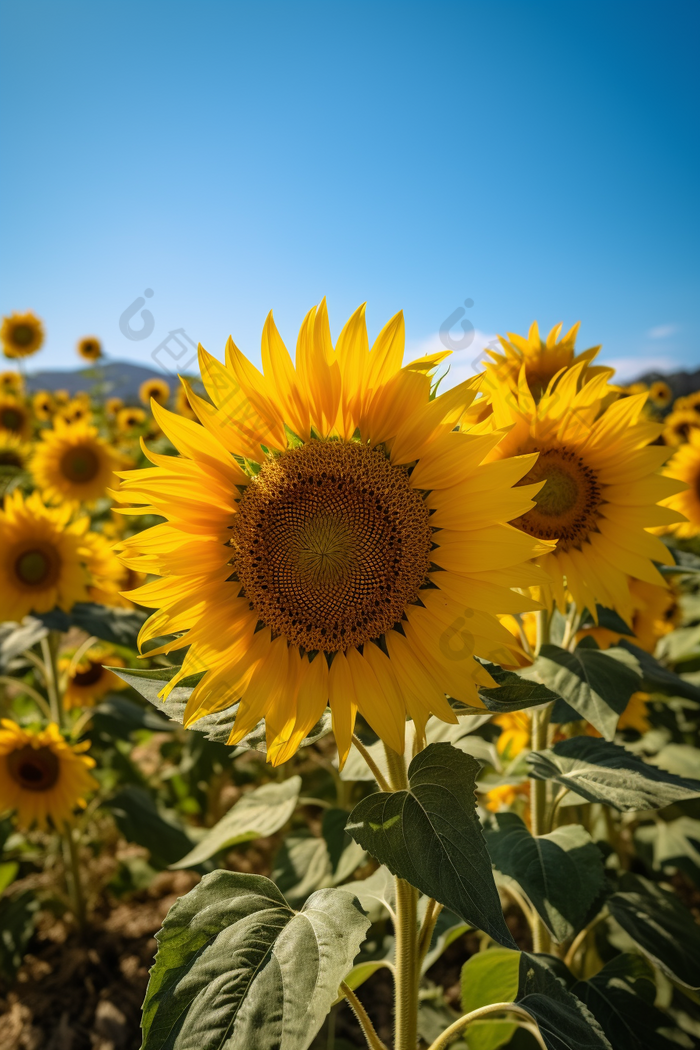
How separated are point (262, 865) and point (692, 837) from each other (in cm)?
251

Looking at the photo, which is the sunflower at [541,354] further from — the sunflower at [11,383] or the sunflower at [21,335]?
the sunflower at [21,335]

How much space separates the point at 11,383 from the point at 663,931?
12003 mm

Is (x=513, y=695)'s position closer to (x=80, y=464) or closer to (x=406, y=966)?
(x=406, y=966)

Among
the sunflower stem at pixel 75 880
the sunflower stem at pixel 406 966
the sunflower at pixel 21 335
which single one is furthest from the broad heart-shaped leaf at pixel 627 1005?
the sunflower at pixel 21 335

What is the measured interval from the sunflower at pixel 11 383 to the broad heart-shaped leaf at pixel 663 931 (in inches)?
395

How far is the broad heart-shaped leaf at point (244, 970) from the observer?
123 centimetres

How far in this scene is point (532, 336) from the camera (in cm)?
254

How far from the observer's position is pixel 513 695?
1.41m

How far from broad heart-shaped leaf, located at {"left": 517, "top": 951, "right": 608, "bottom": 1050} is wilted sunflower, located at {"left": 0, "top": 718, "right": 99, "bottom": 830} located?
2.37m

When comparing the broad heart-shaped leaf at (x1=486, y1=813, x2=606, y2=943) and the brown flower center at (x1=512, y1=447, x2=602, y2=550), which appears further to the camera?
the brown flower center at (x1=512, y1=447, x2=602, y2=550)

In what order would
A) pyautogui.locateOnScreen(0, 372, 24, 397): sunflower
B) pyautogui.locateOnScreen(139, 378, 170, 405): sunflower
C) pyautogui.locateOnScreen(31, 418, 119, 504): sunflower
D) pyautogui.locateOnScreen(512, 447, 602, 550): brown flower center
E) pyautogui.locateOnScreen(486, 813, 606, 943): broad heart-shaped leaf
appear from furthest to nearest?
pyautogui.locateOnScreen(139, 378, 170, 405): sunflower
pyautogui.locateOnScreen(0, 372, 24, 397): sunflower
pyautogui.locateOnScreen(31, 418, 119, 504): sunflower
pyautogui.locateOnScreen(512, 447, 602, 550): brown flower center
pyautogui.locateOnScreen(486, 813, 606, 943): broad heart-shaped leaf

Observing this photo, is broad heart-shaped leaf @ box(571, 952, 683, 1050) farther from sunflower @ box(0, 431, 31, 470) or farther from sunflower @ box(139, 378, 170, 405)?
sunflower @ box(139, 378, 170, 405)

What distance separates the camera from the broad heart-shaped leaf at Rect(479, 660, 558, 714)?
138 centimetres

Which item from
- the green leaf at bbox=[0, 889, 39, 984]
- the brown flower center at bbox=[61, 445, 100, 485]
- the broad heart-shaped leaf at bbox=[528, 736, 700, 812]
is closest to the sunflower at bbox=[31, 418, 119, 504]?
the brown flower center at bbox=[61, 445, 100, 485]
